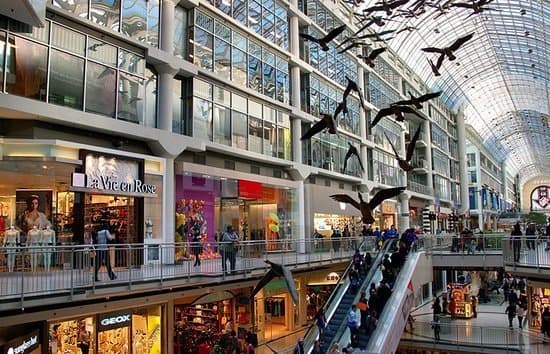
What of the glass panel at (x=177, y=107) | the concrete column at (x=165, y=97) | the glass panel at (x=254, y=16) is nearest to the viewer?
the concrete column at (x=165, y=97)

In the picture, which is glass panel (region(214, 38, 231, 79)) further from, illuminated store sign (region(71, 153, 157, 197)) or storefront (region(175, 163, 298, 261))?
illuminated store sign (region(71, 153, 157, 197))

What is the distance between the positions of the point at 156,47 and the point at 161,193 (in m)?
6.16

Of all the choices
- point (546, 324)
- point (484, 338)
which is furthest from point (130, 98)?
point (546, 324)

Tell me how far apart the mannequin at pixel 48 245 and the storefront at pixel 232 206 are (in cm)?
406

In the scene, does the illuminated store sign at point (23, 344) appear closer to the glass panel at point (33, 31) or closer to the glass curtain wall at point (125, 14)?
the glass panel at point (33, 31)

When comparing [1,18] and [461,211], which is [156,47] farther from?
[461,211]

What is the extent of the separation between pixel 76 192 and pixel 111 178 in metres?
1.43

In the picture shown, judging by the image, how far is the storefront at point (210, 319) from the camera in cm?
1948

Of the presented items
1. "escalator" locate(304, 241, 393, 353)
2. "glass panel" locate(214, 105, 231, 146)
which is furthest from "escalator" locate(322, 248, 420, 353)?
"glass panel" locate(214, 105, 231, 146)

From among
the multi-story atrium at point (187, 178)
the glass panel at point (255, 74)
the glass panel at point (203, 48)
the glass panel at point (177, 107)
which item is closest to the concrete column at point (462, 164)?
the multi-story atrium at point (187, 178)

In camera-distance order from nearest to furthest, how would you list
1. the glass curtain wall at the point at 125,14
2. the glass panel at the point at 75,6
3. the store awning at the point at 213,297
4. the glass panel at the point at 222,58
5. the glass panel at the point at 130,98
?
1. the glass panel at the point at 75,6
2. the glass curtain wall at the point at 125,14
3. the glass panel at the point at 130,98
4. the store awning at the point at 213,297
5. the glass panel at the point at 222,58

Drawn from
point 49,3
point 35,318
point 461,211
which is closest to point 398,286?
point 35,318

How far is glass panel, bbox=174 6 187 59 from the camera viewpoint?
21.9m

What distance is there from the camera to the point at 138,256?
14.5m
